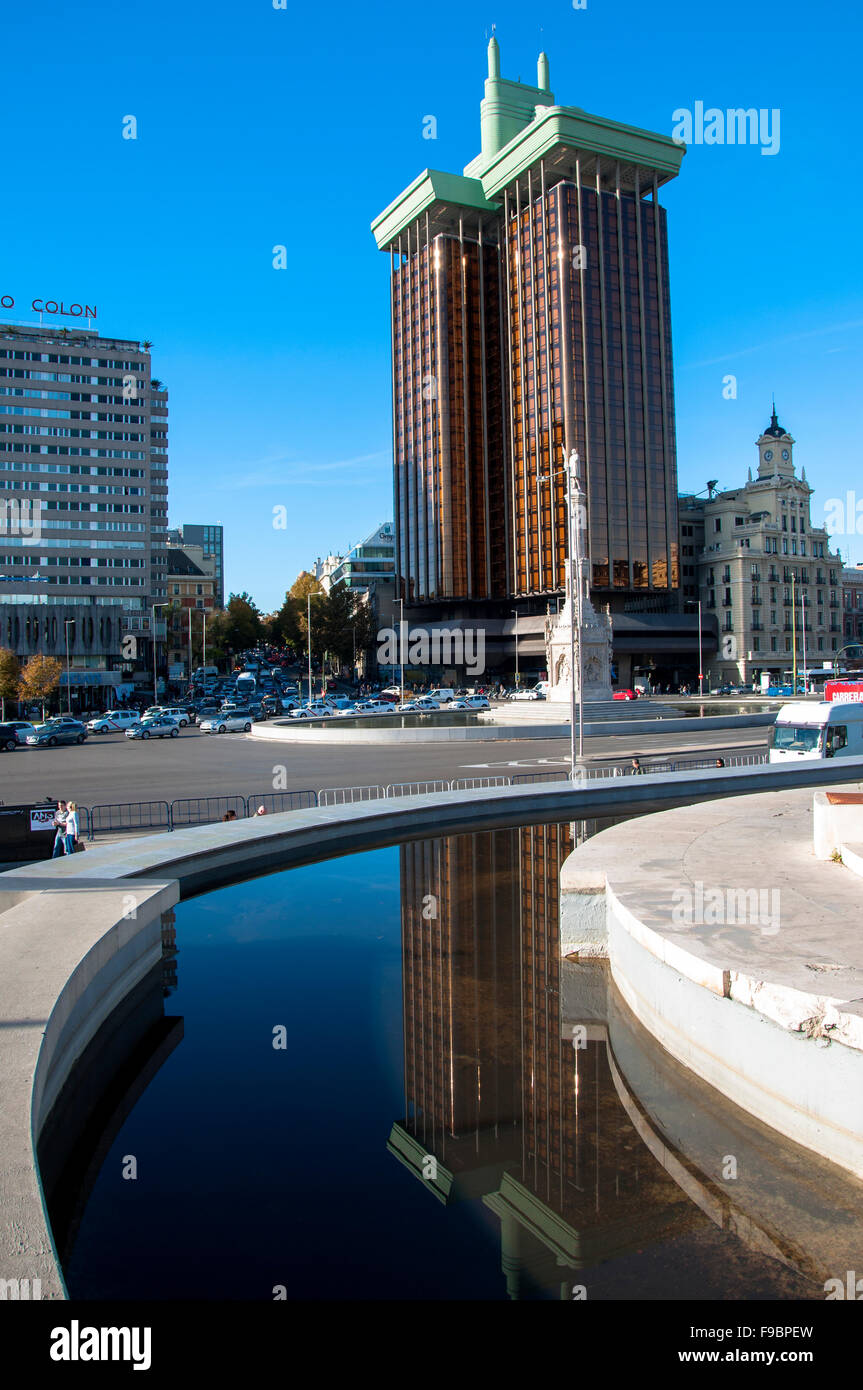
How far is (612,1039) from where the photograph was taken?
8914 millimetres

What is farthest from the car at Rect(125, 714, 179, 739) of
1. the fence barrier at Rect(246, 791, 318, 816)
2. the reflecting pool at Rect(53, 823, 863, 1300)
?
the reflecting pool at Rect(53, 823, 863, 1300)

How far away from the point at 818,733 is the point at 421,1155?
23267mm

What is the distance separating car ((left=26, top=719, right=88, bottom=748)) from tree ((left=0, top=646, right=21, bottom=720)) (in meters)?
17.9

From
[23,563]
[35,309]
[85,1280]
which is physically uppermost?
[35,309]

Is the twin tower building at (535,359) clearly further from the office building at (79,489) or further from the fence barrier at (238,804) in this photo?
the fence barrier at (238,804)

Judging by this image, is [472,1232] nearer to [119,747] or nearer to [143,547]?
[119,747]

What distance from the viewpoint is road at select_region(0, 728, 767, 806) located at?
29.1 metres

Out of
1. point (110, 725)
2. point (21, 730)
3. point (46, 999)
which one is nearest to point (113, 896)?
point (46, 999)

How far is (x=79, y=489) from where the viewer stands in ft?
352

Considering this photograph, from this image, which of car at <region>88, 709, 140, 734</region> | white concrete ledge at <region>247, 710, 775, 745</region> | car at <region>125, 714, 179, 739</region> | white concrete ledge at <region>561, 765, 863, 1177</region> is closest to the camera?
white concrete ledge at <region>561, 765, 863, 1177</region>

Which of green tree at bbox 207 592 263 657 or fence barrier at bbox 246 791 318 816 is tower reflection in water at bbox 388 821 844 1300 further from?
green tree at bbox 207 592 263 657

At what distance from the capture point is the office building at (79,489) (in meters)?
Answer: 103

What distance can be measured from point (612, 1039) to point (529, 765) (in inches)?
923
